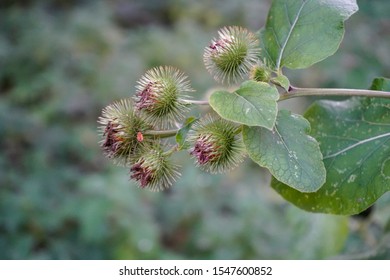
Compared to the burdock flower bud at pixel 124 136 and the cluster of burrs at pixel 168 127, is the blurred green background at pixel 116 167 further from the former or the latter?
the burdock flower bud at pixel 124 136

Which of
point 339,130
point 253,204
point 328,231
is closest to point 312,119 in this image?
point 339,130

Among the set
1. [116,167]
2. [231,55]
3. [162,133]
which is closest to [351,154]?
[231,55]

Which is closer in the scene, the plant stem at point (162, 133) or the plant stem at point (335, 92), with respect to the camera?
the plant stem at point (335, 92)

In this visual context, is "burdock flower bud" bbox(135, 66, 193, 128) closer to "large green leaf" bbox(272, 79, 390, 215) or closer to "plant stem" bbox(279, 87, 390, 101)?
"plant stem" bbox(279, 87, 390, 101)

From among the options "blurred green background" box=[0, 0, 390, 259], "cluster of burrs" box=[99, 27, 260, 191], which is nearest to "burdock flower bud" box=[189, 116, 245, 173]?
"cluster of burrs" box=[99, 27, 260, 191]

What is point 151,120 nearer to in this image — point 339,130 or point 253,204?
point 339,130

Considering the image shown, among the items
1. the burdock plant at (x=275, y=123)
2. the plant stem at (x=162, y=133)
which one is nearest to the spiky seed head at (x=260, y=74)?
the burdock plant at (x=275, y=123)
